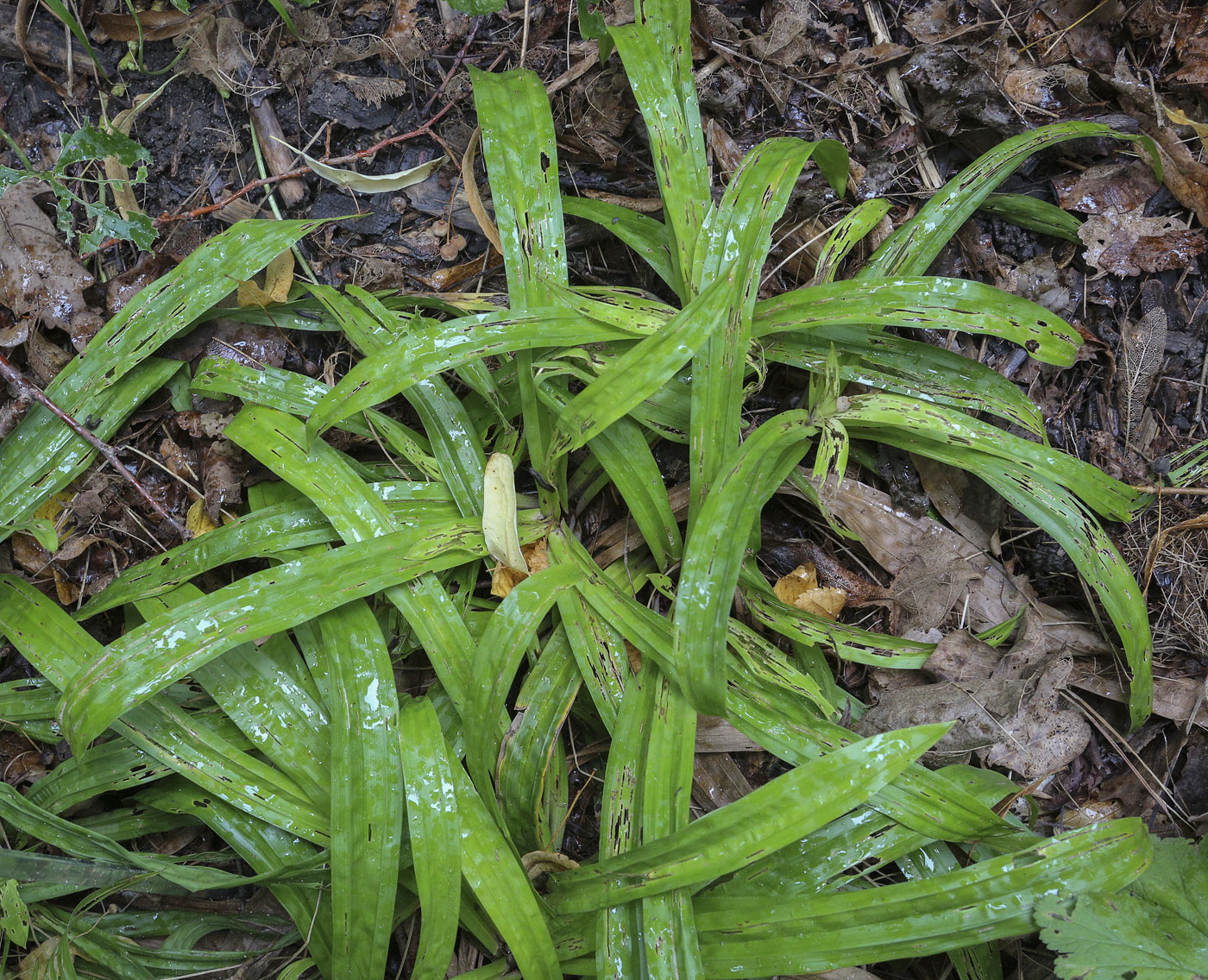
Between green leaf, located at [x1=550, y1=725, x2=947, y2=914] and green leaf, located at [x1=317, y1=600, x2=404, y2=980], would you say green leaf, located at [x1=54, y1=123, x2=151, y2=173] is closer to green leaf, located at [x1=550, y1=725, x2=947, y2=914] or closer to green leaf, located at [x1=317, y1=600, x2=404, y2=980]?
green leaf, located at [x1=317, y1=600, x2=404, y2=980]

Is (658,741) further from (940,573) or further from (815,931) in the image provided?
(940,573)

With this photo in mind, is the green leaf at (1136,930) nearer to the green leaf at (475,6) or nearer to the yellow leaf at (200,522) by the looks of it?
A: the yellow leaf at (200,522)

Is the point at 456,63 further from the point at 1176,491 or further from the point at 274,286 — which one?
the point at 1176,491

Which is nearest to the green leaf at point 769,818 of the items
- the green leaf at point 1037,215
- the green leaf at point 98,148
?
the green leaf at point 1037,215

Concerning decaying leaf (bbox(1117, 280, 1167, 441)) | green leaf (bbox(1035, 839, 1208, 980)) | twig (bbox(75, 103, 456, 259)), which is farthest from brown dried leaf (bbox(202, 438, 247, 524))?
decaying leaf (bbox(1117, 280, 1167, 441))

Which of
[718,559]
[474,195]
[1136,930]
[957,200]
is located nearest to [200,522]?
[474,195]

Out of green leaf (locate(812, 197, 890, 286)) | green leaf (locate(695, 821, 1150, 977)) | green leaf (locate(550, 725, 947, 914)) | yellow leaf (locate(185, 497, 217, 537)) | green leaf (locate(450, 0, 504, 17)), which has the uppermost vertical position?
green leaf (locate(450, 0, 504, 17))
